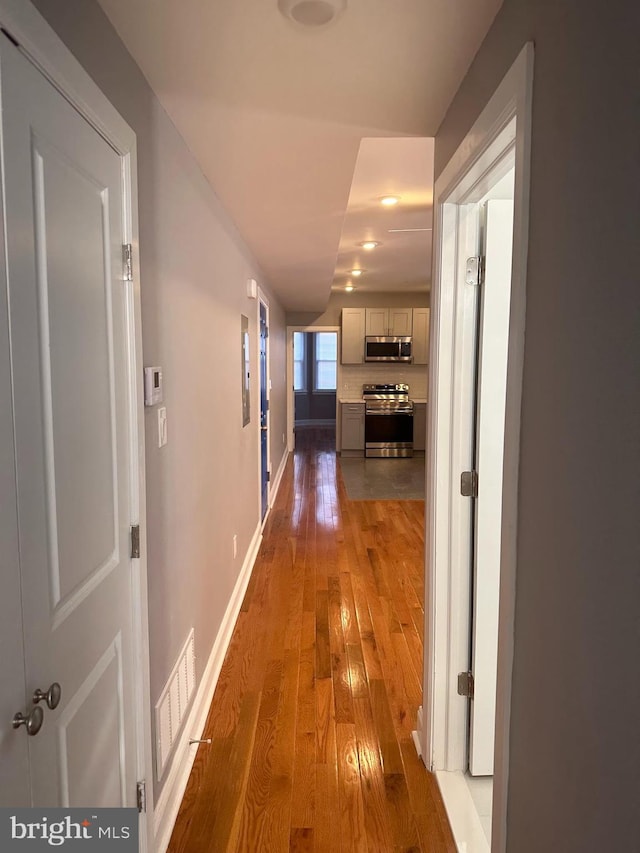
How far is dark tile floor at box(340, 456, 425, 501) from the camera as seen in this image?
631 centimetres

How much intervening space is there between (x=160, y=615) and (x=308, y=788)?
2.75 feet

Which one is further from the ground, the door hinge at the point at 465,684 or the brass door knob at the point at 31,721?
the brass door knob at the point at 31,721

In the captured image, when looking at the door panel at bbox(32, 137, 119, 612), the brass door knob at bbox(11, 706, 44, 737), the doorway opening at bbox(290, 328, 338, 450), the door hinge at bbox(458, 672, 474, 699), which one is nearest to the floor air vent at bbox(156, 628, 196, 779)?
the door panel at bbox(32, 137, 119, 612)

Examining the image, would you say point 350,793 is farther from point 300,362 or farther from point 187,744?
point 300,362

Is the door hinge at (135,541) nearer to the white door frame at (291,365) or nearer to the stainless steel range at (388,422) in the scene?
the stainless steel range at (388,422)

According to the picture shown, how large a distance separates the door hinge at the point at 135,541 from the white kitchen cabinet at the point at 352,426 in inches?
→ 281

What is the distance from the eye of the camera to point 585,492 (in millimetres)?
880

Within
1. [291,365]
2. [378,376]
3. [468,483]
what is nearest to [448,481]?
[468,483]

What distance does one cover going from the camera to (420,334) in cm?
859

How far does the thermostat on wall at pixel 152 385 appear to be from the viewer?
1626 millimetres

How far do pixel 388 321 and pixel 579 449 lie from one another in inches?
309

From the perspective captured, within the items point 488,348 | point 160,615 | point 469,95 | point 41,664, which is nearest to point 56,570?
point 41,664

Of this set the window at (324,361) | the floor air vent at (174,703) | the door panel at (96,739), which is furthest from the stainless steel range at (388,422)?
the door panel at (96,739)

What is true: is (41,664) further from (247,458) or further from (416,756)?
(247,458)
